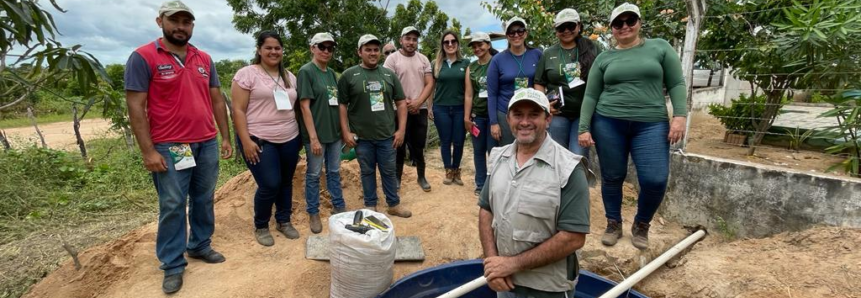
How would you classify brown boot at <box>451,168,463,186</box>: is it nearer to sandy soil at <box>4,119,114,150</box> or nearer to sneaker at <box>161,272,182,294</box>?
sneaker at <box>161,272,182,294</box>

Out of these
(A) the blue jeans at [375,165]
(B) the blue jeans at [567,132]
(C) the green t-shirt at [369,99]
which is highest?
(C) the green t-shirt at [369,99]

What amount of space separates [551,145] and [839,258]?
2.44 metres

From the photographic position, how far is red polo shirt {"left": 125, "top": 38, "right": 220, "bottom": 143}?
7.29ft

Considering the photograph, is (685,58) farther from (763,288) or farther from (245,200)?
(245,200)

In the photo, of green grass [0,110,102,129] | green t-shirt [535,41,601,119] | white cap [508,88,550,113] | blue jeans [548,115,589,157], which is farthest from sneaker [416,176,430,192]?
green grass [0,110,102,129]

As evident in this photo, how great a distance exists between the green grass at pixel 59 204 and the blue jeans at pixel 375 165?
7.00 ft

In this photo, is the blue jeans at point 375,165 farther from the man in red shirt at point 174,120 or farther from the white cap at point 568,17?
the white cap at point 568,17

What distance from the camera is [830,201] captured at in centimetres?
291

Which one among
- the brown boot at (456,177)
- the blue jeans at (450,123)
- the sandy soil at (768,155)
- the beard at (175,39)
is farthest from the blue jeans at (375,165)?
the sandy soil at (768,155)

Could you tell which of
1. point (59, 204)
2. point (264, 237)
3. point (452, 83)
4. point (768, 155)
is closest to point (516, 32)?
point (452, 83)

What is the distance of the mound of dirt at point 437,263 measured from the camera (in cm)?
267

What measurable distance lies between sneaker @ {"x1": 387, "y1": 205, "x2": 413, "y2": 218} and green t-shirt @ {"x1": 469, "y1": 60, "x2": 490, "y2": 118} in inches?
40.4

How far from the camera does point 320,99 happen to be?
122 inches

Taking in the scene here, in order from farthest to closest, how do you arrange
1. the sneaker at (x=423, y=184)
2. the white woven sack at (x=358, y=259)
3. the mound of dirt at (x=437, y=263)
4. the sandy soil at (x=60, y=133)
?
the sandy soil at (x=60, y=133) → the sneaker at (x=423, y=184) → the mound of dirt at (x=437, y=263) → the white woven sack at (x=358, y=259)
